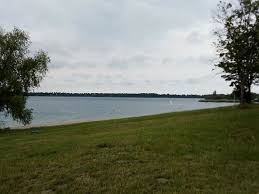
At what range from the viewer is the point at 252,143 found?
1539cm

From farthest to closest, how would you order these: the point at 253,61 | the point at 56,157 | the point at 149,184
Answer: the point at 253,61, the point at 56,157, the point at 149,184

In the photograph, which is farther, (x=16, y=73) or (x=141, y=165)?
(x=16, y=73)

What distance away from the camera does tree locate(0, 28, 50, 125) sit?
34.0m

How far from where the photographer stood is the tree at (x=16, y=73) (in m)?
34.0

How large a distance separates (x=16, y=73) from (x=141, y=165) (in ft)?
83.1

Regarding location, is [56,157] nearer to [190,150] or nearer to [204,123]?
[190,150]

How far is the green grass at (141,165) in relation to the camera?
9.78 meters

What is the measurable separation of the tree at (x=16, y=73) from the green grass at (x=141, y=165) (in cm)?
1747

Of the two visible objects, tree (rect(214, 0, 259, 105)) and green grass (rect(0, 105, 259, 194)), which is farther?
tree (rect(214, 0, 259, 105))

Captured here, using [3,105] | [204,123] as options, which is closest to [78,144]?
[204,123]

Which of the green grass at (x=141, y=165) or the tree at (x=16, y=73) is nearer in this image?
the green grass at (x=141, y=165)

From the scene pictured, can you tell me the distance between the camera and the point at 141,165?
11500 millimetres

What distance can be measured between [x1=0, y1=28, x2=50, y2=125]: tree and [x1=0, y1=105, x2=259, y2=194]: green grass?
1747 centimetres

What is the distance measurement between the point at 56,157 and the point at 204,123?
8998 millimetres
